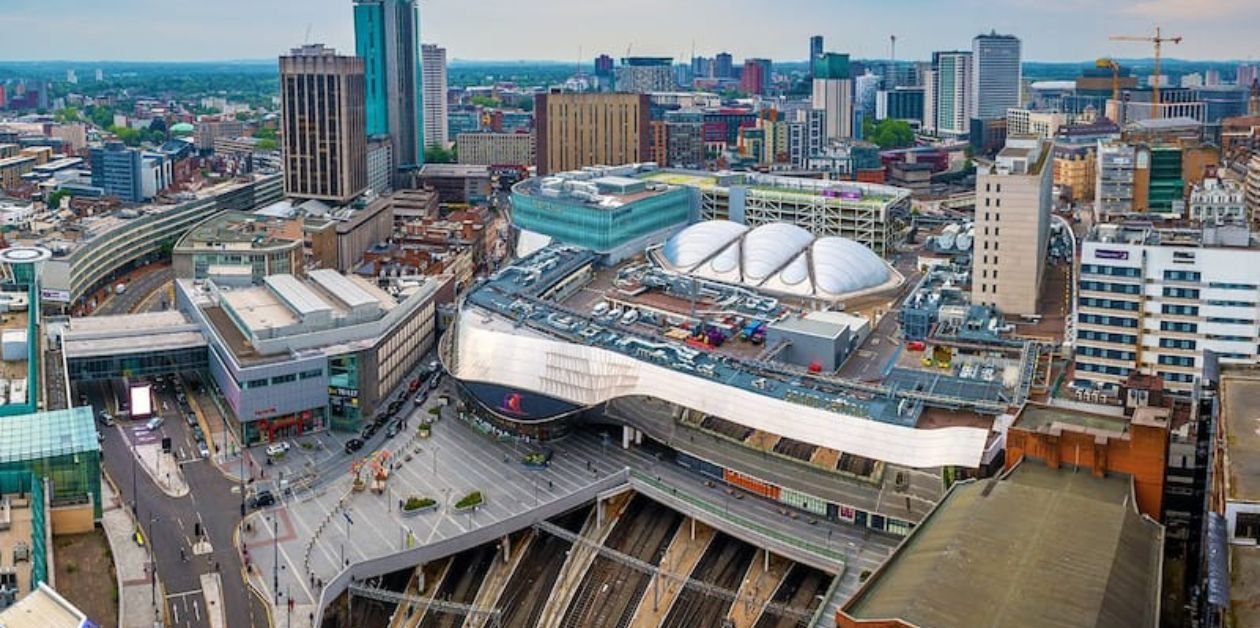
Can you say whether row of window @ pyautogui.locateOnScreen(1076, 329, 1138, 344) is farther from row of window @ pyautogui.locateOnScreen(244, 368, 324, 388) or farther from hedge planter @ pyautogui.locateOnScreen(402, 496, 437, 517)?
row of window @ pyautogui.locateOnScreen(244, 368, 324, 388)

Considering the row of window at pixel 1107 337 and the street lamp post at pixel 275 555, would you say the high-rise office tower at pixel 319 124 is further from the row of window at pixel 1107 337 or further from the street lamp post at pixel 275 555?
the row of window at pixel 1107 337

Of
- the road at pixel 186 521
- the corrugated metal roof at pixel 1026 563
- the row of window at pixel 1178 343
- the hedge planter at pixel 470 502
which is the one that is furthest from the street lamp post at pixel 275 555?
the row of window at pixel 1178 343

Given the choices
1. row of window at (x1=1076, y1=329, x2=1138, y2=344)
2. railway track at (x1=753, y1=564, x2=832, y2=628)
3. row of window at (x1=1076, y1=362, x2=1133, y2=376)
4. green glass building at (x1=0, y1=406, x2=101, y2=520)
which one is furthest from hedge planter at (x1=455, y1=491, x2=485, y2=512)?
row of window at (x1=1076, y1=329, x2=1138, y2=344)

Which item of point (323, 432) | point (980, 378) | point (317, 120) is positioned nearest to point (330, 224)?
point (317, 120)

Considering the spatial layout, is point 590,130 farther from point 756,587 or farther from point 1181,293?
point 756,587

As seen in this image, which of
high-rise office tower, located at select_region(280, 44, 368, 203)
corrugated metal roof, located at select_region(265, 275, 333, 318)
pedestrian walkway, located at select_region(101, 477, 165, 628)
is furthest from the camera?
high-rise office tower, located at select_region(280, 44, 368, 203)
